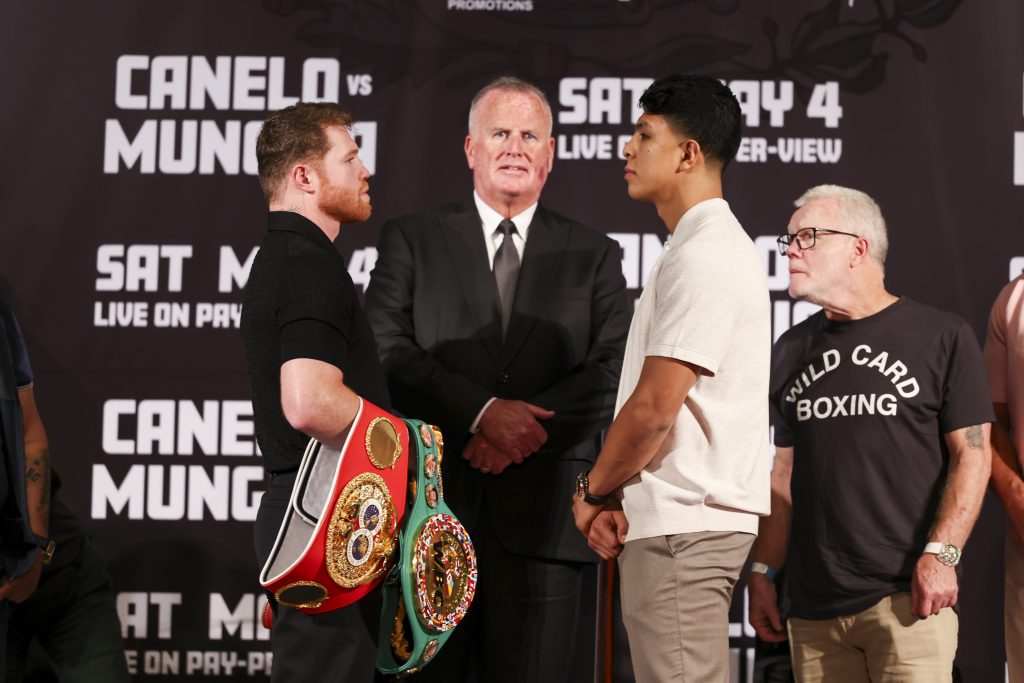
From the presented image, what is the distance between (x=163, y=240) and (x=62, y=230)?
38 centimetres

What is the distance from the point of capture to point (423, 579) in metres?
2.27

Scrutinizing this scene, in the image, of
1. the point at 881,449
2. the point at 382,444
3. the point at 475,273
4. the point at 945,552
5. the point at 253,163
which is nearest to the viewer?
the point at 382,444

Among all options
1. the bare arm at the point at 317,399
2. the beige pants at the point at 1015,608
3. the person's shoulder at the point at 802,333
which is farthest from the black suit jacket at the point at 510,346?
the beige pants at the point at 1015,608

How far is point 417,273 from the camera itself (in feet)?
10.4

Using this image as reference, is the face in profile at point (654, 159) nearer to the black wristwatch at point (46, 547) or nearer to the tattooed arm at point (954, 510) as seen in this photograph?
the tattooed arm at point (954, 510)

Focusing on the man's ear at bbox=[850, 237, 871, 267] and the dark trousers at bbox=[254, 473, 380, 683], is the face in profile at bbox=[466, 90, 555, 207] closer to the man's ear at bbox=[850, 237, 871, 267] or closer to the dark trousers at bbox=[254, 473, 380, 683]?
the man's ear at bbox=[850, 237, 871, 267]

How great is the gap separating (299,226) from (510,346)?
2.83 ft

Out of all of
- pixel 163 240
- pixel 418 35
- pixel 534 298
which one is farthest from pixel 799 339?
pixel 163 240

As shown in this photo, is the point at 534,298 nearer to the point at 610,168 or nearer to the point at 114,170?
the point at 610,168

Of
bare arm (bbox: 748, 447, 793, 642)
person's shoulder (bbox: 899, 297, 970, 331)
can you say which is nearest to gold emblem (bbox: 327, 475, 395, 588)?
bare arm (bbox: 748, 447, 793, 642)

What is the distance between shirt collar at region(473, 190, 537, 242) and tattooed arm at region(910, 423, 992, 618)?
51.4 inches

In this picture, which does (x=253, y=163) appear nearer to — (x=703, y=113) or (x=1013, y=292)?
(x=703, y=113)

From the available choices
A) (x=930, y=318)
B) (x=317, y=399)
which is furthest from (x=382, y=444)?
(x=930, y=318)

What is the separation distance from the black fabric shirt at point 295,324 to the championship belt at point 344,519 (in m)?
0.13
